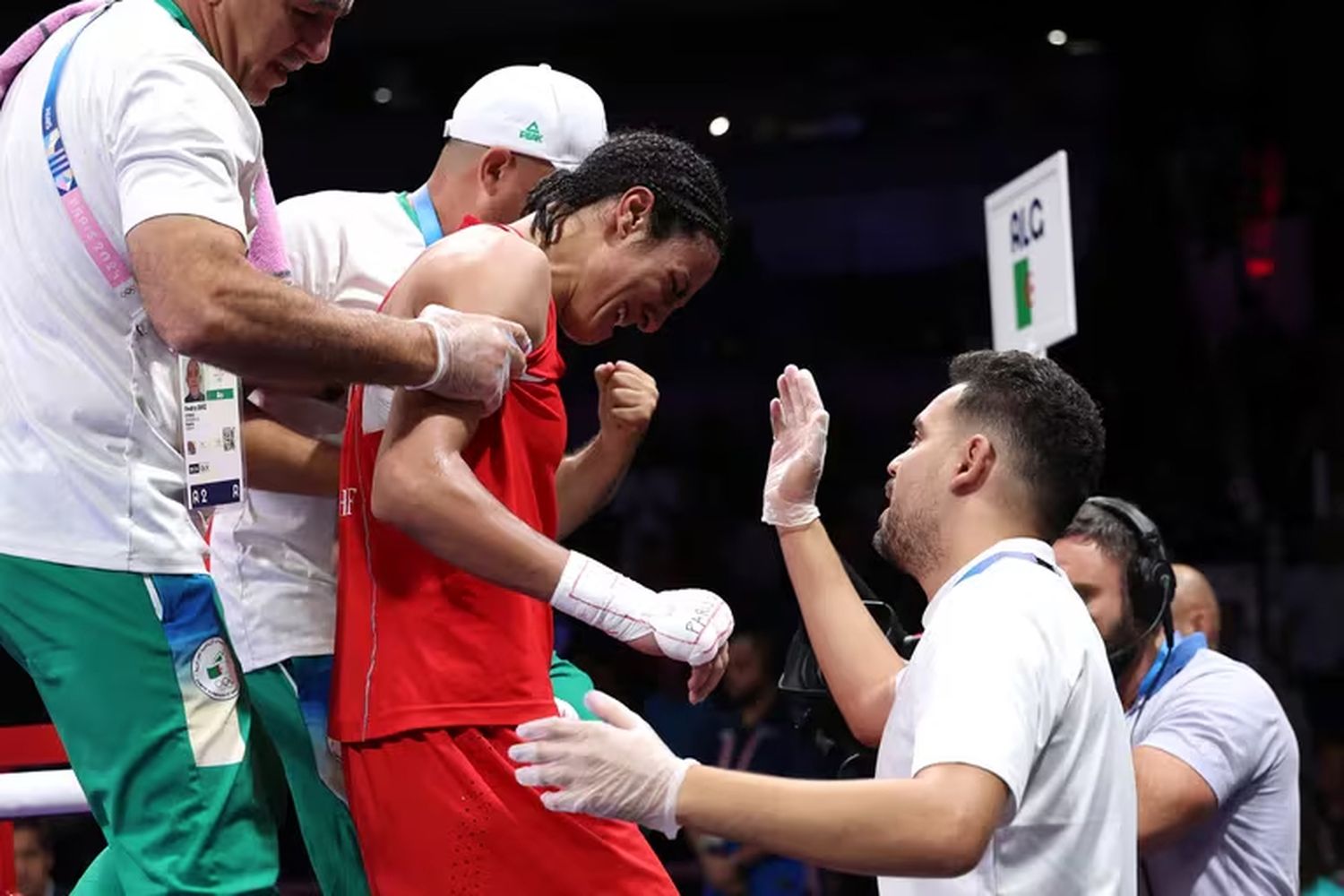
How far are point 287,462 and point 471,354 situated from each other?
1.54ft

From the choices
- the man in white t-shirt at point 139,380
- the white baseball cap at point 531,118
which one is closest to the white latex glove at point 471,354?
the man in white t-shirt at point 139,380

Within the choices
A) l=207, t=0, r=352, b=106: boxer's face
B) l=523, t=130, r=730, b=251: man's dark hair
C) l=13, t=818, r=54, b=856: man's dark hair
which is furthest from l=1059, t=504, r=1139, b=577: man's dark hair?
l=13, t=818, r=54, b=856: man's dark hair

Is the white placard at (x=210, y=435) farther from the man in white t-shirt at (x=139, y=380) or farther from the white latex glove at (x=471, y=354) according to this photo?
the white latex glove at (x=471, y=354)

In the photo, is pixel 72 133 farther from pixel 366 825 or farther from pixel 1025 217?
pixel 1025 217

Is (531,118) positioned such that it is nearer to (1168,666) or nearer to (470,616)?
(470,616)

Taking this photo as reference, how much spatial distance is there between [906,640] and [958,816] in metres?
1.27

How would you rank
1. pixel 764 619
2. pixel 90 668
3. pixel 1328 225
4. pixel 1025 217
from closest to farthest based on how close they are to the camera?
pixel 90 668
pixel 1025 217
pixel 764 619
pixel 1328 225

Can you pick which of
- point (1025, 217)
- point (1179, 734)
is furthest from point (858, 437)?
point (1179, 734)

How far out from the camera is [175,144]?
68.2 inches

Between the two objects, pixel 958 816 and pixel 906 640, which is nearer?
pixel 958 816

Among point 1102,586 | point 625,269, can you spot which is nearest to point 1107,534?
point 1102,586

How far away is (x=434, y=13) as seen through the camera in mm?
7992

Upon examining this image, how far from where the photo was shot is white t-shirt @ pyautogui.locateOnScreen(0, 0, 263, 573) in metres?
1.75

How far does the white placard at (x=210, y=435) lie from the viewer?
1.85 metres
